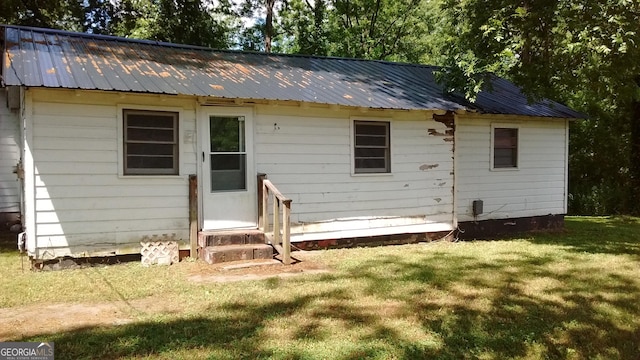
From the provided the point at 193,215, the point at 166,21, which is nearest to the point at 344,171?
the point at 193,215

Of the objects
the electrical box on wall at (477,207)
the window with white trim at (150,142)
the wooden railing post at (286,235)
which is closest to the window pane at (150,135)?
the window with white trim at (150,142)

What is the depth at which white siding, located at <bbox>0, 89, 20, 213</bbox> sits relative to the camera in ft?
38.1

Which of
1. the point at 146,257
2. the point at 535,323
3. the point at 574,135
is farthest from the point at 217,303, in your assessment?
the point at 574,135

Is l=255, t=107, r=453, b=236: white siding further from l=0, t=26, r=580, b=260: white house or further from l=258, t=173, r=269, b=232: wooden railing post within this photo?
l=258, t=173, r=269, b=232: wooden railing post

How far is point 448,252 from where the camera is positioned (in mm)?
8977

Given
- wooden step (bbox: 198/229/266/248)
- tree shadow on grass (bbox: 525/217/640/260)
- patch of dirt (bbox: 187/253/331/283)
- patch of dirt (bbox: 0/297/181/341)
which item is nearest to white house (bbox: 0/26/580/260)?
wooden step (bbox: 198/229/266/248)

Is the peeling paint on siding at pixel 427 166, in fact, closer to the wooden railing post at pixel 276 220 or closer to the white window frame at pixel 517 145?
the white window frame at pixel 517 145

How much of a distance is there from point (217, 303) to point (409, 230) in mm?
5429

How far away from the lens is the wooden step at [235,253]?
7.50 m

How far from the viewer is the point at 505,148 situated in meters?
11.4

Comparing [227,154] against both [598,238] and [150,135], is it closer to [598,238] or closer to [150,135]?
[150,135]

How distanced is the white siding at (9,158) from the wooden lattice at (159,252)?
19.7 ft

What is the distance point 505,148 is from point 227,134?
6604 mm

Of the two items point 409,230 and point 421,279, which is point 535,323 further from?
point 409,230
